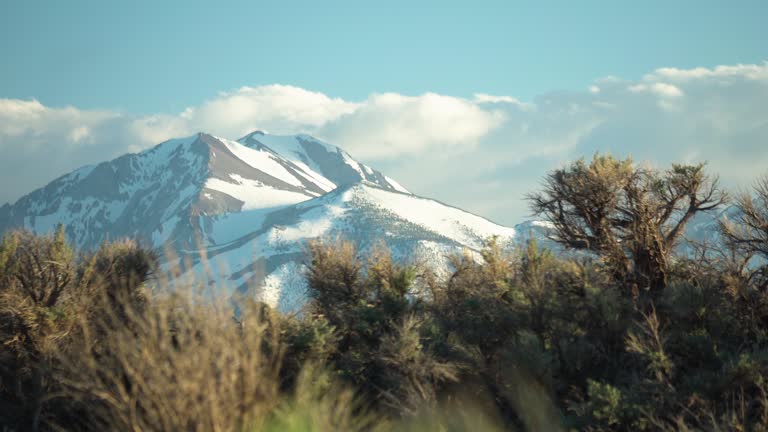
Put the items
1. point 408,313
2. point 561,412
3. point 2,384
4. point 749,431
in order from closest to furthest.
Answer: point 749,431, point 561,412, point 2,384, point 408,313

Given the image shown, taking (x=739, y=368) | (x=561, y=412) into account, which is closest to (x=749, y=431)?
(x=739, y=368)

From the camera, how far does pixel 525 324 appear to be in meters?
14.4

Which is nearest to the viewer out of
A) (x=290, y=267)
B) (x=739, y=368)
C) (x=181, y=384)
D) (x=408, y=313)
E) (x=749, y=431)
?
(x=181, y=384)

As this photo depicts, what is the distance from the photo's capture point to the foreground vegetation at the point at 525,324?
10.5 meters

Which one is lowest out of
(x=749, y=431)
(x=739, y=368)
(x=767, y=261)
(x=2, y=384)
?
(x=2, y=384)

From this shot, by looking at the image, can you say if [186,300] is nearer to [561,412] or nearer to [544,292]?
[561,412]

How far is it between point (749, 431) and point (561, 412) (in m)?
3.37

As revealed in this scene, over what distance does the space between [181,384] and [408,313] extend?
11952 millimetres

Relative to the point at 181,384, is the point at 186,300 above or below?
above

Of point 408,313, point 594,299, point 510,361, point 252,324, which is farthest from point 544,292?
point 252,324

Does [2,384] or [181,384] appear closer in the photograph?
[181,384]

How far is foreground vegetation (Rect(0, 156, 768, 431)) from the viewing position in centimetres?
1052

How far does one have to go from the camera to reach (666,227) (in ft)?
51.8

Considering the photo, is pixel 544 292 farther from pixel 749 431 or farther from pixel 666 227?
pixel 749 431
